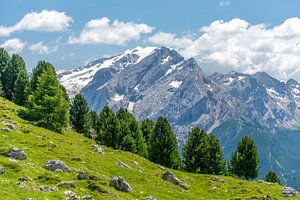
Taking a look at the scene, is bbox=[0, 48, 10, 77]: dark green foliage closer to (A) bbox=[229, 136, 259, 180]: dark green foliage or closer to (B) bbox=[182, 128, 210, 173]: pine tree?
(B) bbox=[182, 128, 210, 173]: pine tree

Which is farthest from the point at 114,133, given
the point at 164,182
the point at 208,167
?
the point at 164,182

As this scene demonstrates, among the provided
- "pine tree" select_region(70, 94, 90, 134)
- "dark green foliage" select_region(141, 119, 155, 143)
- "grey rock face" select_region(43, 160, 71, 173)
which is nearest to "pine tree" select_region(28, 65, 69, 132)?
"pine tree" select_region(70, 94, 90, 134)

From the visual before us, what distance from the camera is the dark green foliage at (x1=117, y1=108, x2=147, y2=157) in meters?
110

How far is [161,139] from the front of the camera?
108m

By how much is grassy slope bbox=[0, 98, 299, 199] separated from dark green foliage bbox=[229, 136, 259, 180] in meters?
23.9

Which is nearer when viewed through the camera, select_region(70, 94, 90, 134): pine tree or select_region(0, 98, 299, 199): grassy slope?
select_region(0, 98, 299, 199): grassy slope

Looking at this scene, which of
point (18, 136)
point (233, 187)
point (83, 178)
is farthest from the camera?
point (233, 187)

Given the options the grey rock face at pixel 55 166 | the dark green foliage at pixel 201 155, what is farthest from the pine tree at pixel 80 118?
the grey rock face at pixel 55 166

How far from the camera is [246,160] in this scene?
10938 cm

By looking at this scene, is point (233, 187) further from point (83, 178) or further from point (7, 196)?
point (7, 196)

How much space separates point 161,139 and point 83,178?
60.3 meters

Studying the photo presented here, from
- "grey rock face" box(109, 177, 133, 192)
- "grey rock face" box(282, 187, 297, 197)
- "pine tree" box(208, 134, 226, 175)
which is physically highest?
"pine tree" box(208, 134, 226, 175)

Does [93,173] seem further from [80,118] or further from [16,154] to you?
[80,118]

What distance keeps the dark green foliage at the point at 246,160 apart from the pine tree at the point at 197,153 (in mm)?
8888
